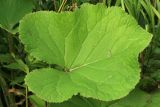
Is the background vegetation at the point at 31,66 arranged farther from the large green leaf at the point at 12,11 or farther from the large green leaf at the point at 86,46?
the large green leaf at the point at 86,46

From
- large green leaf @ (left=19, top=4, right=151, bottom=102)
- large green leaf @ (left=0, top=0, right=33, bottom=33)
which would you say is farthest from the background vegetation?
large green leaf @ (left=19, top=4, right=151, bottom=102)

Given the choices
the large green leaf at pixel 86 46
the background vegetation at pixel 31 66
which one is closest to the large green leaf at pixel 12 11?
the background vegetation at pixel 31 66

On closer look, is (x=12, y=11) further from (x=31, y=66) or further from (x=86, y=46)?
(x=86, y=46)

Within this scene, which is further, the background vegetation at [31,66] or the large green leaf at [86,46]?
the background vegetation at [31,66]

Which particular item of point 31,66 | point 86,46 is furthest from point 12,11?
point 86,46

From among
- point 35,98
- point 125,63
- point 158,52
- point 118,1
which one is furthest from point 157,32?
point 35,98

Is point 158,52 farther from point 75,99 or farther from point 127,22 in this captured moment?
point 75,99
